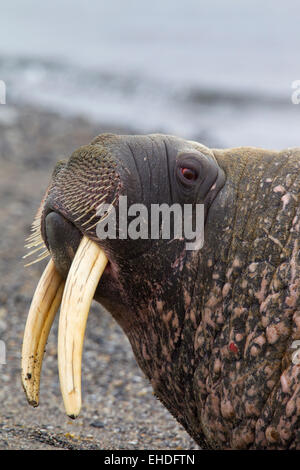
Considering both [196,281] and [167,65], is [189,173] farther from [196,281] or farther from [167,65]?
[167,65]

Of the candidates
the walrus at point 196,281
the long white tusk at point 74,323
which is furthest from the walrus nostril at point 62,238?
the long white tusk at point 74,323

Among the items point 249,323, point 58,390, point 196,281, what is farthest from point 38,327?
point 58,390

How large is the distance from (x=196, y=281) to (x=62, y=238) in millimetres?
802

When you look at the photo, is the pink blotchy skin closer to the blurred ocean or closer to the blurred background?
the blurred background

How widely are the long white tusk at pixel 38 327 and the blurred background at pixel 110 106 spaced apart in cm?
64

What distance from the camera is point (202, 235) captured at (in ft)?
12.8

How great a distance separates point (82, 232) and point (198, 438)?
1.40 metres

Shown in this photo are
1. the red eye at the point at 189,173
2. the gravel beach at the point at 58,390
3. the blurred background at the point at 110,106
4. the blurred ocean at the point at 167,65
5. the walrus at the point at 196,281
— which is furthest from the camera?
the blurred ocean at the point at 167,65

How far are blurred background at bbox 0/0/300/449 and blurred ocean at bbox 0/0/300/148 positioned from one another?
63 mm

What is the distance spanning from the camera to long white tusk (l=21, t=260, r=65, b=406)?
13.2ft

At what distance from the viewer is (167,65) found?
25922mm

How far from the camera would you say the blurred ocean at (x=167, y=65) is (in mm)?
18438

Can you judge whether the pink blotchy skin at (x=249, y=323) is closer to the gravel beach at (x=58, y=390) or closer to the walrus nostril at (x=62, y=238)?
the walrus nostril at (x=62, y=238)

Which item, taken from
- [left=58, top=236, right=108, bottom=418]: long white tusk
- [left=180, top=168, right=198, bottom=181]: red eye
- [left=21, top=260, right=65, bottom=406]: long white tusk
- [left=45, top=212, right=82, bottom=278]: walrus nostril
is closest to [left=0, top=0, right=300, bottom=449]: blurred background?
[left=21, top=260, right=65, bottom=406]: long white tusk
